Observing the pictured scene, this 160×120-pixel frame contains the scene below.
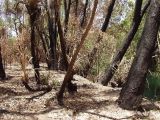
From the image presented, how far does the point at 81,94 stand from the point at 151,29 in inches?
108

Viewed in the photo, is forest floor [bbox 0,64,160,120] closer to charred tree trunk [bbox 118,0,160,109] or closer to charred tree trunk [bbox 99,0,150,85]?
charred tree trunk [bbox 118,0,160,109]

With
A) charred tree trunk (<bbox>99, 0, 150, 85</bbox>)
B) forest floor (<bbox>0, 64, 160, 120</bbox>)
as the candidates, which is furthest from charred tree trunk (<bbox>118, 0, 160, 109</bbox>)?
charred tree trunk (<bbox>99, 0, 150, 85</bbox>)

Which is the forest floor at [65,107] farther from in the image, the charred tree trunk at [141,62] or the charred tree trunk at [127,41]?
the charred tree trunk at [127,41]

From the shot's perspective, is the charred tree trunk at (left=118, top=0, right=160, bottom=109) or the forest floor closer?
the forest floor

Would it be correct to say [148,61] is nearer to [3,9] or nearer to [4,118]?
[4,118]

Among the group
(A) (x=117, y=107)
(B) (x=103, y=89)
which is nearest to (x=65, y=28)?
(B) (x=103, y=89)

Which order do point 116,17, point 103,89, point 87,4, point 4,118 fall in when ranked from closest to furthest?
point 4,118
point 103,89
point 87,4
point 116,17

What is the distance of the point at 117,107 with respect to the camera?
9.48 metres

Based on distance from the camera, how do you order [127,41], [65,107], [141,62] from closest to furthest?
[141,62] < [65,107] < [127,41]

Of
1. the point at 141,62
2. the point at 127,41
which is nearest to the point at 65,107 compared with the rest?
the point at 141,62

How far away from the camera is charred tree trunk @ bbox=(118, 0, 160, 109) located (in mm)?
8987

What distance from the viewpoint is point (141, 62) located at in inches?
359

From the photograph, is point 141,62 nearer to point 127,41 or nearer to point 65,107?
point 65,107

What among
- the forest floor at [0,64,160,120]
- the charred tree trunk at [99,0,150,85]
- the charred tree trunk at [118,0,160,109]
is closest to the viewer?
the forest floor at [0,64,160,120]
